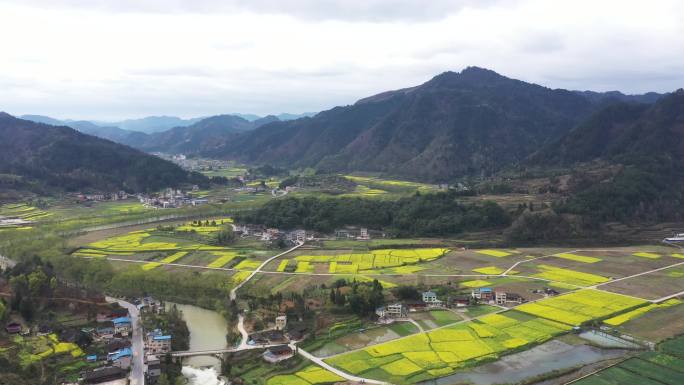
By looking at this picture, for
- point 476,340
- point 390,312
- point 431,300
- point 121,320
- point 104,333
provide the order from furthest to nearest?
point 431,300 → point 390,312 → point 121,320 → point 104,333 → point 476,340

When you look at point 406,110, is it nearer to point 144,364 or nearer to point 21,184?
point 21,184

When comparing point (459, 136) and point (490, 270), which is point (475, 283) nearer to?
point (490, 270)

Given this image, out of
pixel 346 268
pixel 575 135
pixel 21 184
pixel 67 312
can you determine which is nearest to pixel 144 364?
pixel 67 312

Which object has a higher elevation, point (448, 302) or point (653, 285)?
point (653, 285)

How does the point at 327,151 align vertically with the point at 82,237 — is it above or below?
above

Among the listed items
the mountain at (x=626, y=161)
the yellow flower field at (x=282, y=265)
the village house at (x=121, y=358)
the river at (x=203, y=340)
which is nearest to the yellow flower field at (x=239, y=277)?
the yellow flower field at (x=282, y=265)

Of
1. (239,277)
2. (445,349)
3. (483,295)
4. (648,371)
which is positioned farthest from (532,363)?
(239,277)
